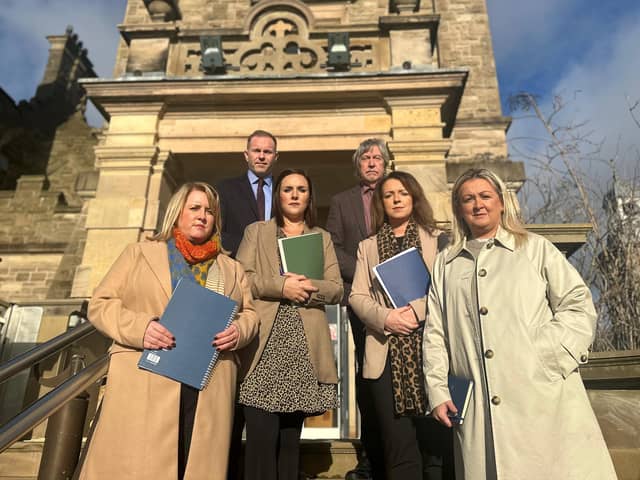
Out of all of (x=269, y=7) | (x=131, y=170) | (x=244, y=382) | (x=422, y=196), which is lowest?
(x=244, y=382)

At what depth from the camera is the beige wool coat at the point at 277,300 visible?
96.0 inches

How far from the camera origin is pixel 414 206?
279cm

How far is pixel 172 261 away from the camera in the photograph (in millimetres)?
2369

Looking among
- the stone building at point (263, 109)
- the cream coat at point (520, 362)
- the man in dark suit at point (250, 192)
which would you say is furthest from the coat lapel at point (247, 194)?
the stone building at point (263, 109)

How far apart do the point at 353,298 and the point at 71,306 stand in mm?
3673

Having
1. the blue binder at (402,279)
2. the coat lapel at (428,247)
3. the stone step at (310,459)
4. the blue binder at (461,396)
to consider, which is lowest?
the stone step at (310,459)

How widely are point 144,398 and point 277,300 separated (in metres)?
0.79

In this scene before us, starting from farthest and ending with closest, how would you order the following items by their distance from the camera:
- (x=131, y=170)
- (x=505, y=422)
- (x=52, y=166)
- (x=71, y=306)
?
(x=52, y=166)
(x=131, y=170)
(x=71, y=306)
(x=505, y=422)

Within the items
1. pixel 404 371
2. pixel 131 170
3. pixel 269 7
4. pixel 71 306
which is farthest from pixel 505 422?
pixel 269 7

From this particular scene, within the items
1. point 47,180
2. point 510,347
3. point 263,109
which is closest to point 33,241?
point 47,180

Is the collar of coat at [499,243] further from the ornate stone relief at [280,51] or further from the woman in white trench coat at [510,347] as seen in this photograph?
the ornate stone relief at [280,51]

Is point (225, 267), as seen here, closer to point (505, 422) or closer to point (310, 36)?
point (505, 422)

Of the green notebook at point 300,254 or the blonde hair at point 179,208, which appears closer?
the blonde hair at point 179,208

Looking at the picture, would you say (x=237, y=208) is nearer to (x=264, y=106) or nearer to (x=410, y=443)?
(x=410, y=443)
